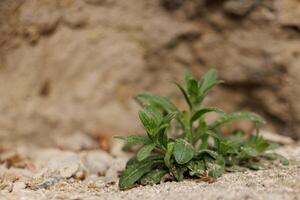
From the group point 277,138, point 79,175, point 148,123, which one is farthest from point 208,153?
point 277,138

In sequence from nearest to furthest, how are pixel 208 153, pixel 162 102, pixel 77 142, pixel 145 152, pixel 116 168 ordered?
pixel 145 152 < pixel 208 153 < pixel 162 102 < pixel 116 168 < pixel 77 142

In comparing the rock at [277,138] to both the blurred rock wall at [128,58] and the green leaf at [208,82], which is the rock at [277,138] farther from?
the green leaf at [208,82]

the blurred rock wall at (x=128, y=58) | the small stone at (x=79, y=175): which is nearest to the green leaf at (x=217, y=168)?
the small stone at (x=79, y=175)

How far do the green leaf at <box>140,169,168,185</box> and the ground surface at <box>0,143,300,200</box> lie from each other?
52mm

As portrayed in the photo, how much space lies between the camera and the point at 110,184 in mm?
2328

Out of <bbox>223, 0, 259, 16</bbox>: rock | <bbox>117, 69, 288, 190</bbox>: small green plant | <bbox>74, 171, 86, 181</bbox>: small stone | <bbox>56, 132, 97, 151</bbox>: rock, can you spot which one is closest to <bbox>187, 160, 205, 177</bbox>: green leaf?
<bbox>117, 69, 288, 190</bbox>: small green plant

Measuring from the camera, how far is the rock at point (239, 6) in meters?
2.99

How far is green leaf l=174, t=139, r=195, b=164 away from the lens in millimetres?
2160

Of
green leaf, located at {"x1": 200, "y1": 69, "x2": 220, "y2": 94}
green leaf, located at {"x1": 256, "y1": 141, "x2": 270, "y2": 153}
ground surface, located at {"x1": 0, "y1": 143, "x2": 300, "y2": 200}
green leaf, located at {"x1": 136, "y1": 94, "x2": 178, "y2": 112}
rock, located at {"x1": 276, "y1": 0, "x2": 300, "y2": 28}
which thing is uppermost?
rock, located at {"x1": 276, "y1": 0, "x2": 300, "y2": 28}

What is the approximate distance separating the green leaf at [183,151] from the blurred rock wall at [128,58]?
1.07 meters

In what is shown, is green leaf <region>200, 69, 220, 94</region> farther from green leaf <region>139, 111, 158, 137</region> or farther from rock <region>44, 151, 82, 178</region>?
rock <region>44, 151, 82, 178</region>

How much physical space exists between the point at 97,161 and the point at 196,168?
719mm

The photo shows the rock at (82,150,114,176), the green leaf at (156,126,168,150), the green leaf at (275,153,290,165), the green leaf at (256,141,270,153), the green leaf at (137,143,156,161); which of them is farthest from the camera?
the rock at (82,150,114,176)

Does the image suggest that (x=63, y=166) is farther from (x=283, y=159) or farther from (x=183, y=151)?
(x=283, y=159)
